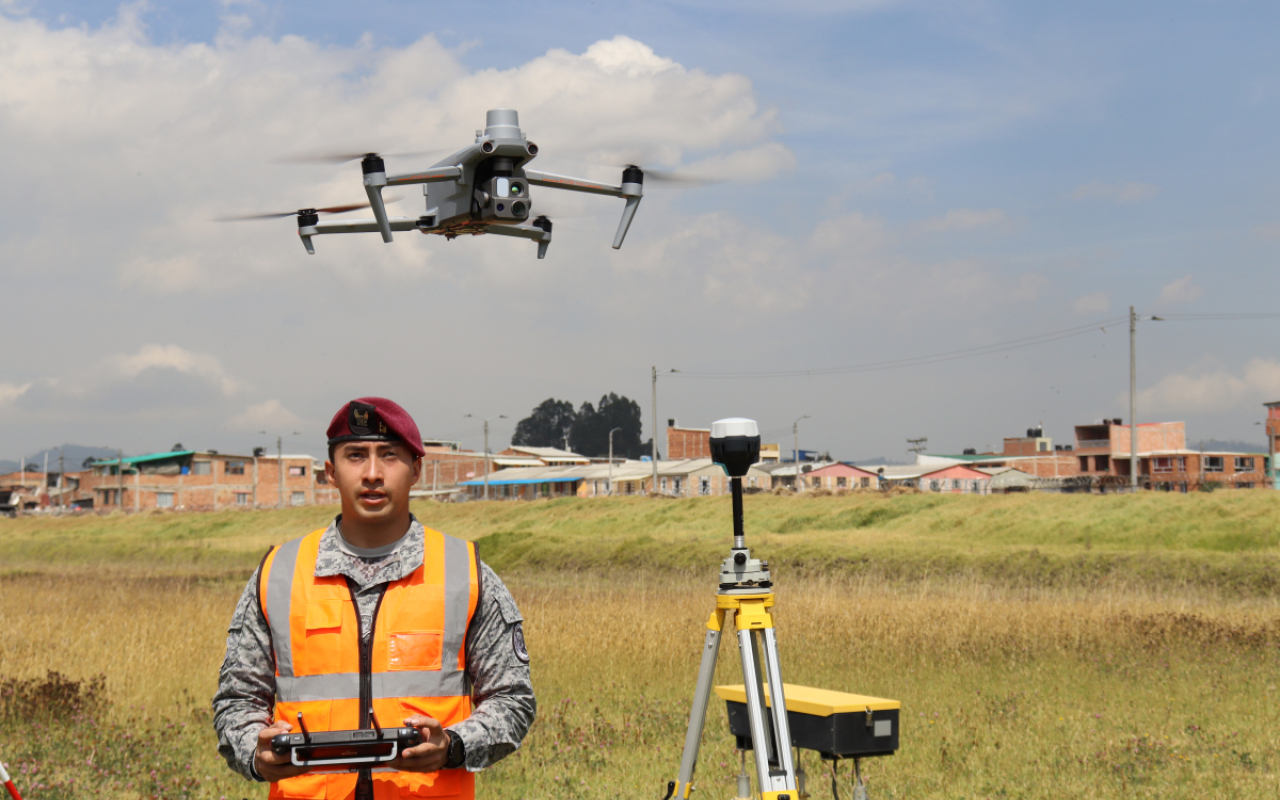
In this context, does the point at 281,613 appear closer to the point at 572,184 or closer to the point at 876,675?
the point at 572,184

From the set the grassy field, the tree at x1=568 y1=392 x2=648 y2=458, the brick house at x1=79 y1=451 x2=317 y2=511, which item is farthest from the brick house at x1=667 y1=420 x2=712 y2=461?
the grassy field

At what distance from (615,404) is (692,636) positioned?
14231cm

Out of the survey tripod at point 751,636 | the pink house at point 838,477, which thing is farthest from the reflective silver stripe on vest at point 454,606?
the pink house at point 838,477

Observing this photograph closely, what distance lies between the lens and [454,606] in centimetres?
242

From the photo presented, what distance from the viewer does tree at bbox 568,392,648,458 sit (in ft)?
499

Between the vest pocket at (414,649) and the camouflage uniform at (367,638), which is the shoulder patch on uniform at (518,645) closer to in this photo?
the camouflage uniform at (367,638)

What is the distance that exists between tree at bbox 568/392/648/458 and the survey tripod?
5780 inches

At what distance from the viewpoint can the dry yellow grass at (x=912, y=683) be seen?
20.5ft

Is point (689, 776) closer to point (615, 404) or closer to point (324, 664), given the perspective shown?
point (324, 664)

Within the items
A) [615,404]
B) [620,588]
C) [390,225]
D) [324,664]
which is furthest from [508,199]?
[615,404]

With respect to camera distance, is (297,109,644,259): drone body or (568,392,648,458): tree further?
(568,392,648,458): tree

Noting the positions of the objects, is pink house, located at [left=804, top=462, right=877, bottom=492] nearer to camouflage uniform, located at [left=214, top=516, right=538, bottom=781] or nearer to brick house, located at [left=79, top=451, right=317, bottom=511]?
brick house, located at [left=79, top=451, right=317, bottom=511]

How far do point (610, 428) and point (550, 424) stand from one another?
38.8ft

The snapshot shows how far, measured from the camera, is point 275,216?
4.47 m
